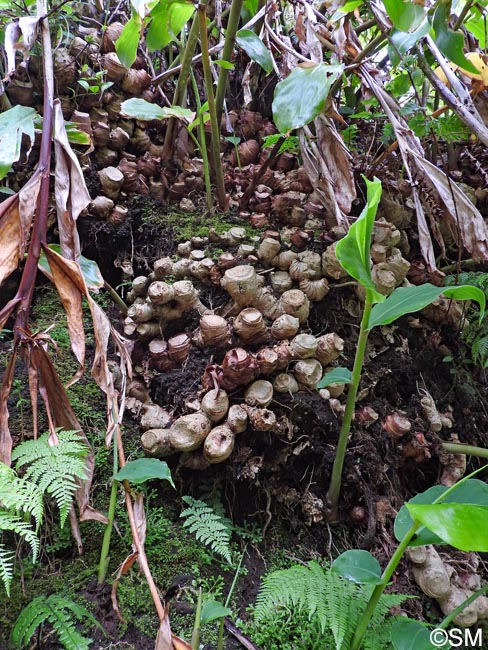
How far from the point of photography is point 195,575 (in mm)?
923

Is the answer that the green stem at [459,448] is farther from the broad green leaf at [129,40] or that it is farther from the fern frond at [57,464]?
the broad green leaf at [129,40]

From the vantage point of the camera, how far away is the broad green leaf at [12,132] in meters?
0.96

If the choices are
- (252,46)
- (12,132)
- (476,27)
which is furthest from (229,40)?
(476,27)

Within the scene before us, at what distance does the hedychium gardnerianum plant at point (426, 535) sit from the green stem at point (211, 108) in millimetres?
1209

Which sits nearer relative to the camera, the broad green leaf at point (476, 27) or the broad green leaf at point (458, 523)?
the broad green leaf at point (458, 523)

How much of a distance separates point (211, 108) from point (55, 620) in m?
1.38

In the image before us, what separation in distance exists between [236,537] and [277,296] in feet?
2.26

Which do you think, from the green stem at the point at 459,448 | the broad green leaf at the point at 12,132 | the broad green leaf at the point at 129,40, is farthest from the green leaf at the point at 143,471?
the broad green leaf at the point at 129,40

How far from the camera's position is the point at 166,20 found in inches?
51.6

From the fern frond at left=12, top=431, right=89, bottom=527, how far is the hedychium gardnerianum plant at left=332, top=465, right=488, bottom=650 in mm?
465

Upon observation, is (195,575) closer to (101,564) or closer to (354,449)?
(101,564)

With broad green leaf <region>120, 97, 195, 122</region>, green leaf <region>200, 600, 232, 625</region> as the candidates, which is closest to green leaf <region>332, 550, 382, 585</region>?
green leaf <region>200, 600, 232, 625</region>

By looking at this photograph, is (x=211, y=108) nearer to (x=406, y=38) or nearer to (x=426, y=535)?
(x=406, y=38)

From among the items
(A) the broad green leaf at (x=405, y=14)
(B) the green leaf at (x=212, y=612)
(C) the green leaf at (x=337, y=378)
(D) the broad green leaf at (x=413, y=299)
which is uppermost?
(A) the broad green leaf at (x=405, y=14)
